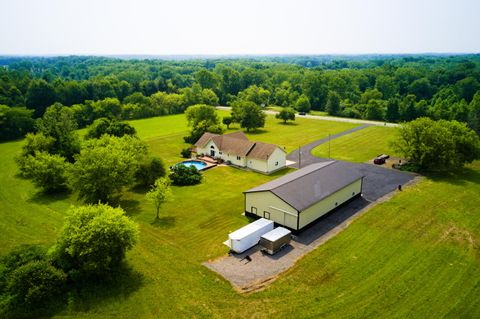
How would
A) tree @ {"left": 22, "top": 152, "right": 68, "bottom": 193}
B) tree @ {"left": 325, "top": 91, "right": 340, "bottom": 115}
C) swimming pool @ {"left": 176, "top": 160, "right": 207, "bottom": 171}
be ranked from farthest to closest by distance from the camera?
tree @ {"left": 325, "top": 91, "right": 340, "bottom": 115}
swimming pool @ {"left": 176, "top": 160, "right": 207, "bottom": 171}
tree @ {"left": 22, "top": 152, "right": 68, "bottom": 193}

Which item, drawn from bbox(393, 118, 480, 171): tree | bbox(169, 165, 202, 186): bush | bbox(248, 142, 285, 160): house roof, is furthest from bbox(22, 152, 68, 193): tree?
bbox(393, 118, 480, 171): tree

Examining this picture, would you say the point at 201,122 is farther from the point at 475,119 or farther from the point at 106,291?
the point at 475,119

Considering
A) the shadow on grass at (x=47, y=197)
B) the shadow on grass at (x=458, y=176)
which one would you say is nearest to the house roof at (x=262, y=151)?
the shadow on grass at (x=458, y=176)

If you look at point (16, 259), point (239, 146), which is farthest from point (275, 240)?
point (239, 146)

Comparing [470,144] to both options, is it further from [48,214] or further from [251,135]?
[48,214]

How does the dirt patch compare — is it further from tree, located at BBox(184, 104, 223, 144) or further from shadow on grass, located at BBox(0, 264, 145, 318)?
tree, located at BBox(184, 104, 223, 144)

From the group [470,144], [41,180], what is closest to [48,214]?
[41,180]
